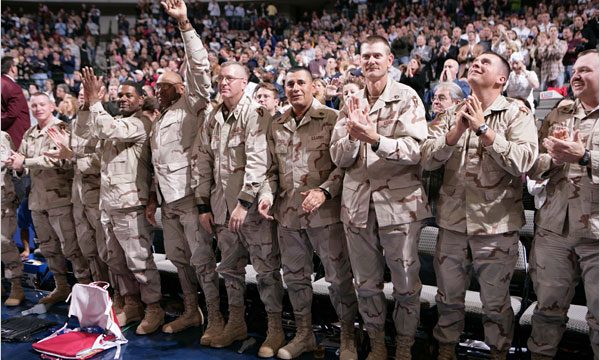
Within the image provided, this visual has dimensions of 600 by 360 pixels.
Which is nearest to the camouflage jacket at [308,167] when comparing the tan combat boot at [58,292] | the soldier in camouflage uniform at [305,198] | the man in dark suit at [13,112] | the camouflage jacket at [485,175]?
the soldier in camouflage uniform at [305,198]

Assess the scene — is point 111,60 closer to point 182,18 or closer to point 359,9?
point 359,9

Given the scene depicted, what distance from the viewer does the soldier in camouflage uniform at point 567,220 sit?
103 inches

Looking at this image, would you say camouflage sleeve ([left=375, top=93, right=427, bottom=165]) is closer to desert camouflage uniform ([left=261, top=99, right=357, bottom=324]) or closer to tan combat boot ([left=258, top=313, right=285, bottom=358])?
desert camouflage uniform ([left=261, top=99, right=357, bottom=324])

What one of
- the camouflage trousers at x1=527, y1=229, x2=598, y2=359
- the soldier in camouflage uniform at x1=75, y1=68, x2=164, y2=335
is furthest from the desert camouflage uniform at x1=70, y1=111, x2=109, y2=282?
the camouflage trousers at x1=527, y1=229, x2=598, y2=359

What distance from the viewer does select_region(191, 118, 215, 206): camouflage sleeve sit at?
3.63 meters

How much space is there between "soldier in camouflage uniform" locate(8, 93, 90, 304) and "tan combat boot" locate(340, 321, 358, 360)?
7.89ft

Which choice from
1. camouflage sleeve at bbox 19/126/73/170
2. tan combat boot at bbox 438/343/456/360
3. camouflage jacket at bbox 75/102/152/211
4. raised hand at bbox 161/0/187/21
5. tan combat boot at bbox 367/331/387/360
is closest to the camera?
tan combat boot at bbox 438/343/456/360

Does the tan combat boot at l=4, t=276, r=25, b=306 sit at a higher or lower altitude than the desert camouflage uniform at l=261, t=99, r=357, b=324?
lower

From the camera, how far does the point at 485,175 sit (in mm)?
2805

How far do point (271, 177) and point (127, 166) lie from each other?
110 centimetres

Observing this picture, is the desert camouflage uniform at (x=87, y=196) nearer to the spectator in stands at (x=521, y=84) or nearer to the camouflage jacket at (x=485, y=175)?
the camouflage jacket at (x=485, y=175)

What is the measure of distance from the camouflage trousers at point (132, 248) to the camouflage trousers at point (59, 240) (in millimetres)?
617

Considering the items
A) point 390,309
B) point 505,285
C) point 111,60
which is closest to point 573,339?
point 505,285

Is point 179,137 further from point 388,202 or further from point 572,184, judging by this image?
point 572,184
